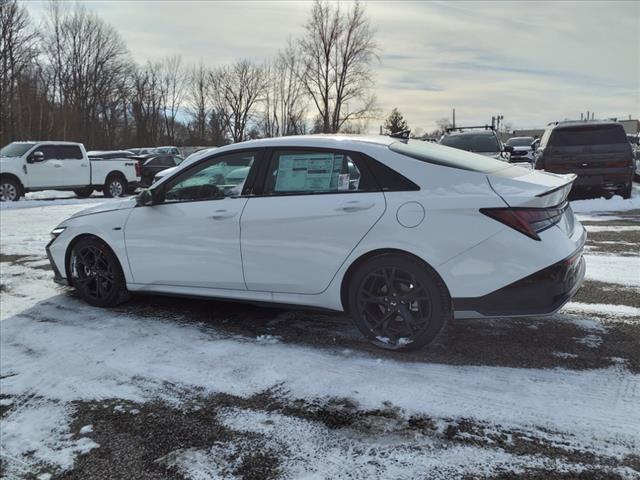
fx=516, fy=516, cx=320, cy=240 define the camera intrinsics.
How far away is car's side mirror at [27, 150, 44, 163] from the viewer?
15664 millimetres

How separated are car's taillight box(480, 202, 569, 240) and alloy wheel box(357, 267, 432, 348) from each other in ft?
2.25

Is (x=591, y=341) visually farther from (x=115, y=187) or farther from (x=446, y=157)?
(x=115, y=187)

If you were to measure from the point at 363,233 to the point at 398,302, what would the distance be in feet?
1.79

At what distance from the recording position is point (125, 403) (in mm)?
3172

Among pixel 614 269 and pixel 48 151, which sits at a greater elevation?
pixel 48 151

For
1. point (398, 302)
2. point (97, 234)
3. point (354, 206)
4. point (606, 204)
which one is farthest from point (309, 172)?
point (606, 204)

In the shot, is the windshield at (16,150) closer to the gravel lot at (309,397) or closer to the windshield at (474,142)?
the windshield at (474,142)

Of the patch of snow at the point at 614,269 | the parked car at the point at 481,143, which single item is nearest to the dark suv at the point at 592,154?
the parked car at the point at 481,143

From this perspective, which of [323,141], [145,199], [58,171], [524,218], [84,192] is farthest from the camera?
[84,192]

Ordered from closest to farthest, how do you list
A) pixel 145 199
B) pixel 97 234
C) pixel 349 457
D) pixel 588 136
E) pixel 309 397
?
1. pixel 349 457
2. pixel 309 397
3. pixel 145 199
4. pixel 97 234
5. pixel 588 136

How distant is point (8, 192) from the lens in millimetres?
15211

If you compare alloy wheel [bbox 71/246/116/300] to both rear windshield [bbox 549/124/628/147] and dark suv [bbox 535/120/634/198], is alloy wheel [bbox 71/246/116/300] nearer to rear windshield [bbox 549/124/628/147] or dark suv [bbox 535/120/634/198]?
dark suv [bbox 535/120/634/198]

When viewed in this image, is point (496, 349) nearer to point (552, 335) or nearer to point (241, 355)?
point (552, 335)

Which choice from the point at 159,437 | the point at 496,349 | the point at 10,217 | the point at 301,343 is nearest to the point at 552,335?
the point at 496,349
